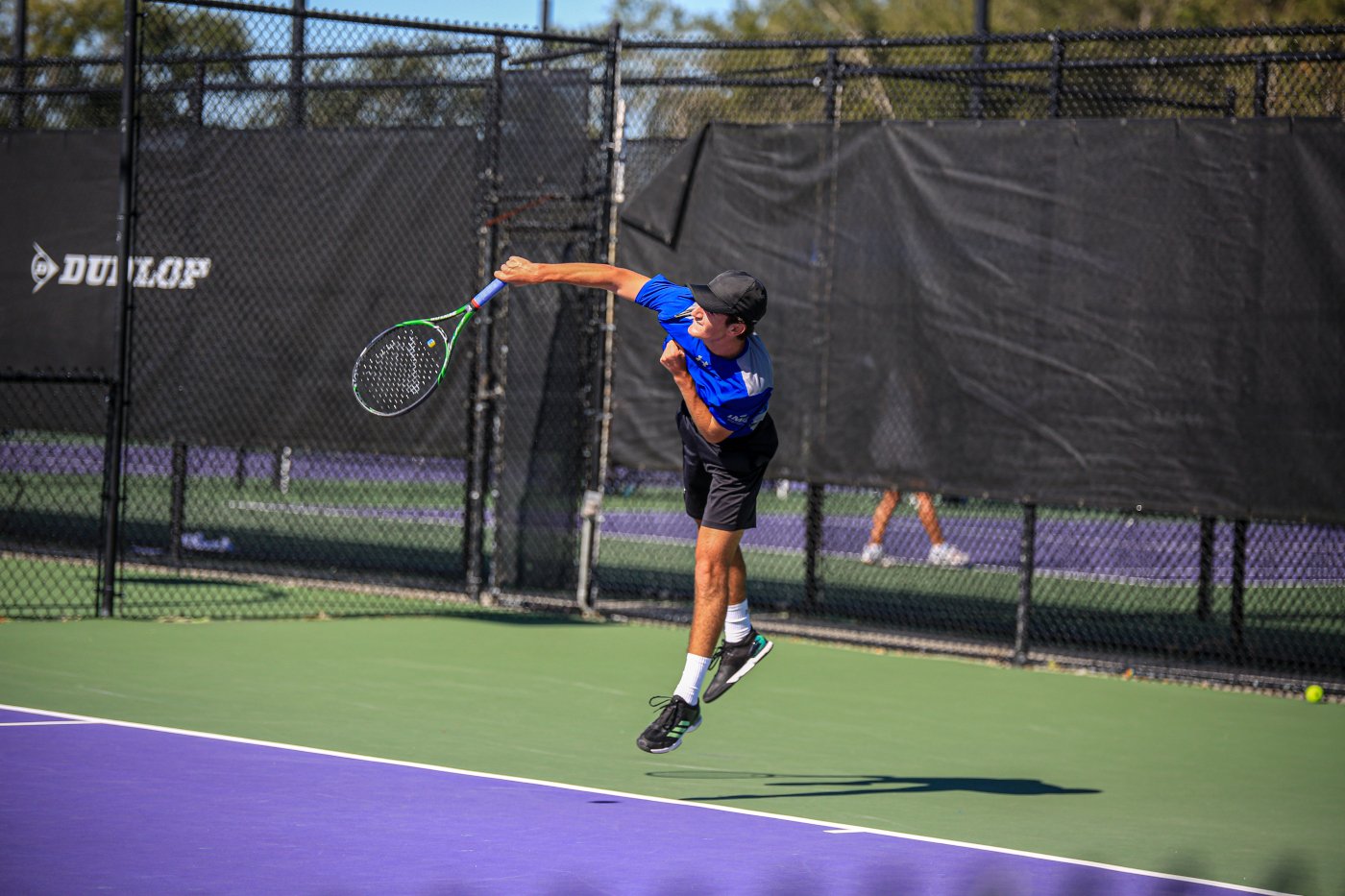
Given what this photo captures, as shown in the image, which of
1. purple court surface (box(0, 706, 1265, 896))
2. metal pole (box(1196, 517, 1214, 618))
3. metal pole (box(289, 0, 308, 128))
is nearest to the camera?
purple court surface (box(0, 706, 1265, 896))

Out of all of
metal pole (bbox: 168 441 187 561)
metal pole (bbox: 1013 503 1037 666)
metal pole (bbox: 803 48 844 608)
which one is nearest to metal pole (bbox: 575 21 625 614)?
metal pole (bbox: 803 48 844 608)

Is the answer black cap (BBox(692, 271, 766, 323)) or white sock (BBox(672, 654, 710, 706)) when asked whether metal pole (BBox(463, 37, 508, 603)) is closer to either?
white sock (BBox(672, 654, 710, 706))

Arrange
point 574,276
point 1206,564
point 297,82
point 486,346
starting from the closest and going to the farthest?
1. point 574,276
2. point 1206,564
3. point 486,346
4. point 297,82

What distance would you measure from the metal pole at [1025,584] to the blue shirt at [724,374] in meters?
3.44

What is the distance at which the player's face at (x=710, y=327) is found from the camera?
6.23 m

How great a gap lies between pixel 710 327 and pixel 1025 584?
3.92 metres

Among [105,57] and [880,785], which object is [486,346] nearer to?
[105,57]

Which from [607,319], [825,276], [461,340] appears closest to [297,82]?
[461,340]

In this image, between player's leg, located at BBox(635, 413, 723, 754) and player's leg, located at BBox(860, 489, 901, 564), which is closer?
player's leg, located at BBox(635, 413, 723, 754)

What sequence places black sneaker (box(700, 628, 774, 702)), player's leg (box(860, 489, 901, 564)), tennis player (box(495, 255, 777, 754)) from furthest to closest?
player's leg (box(860, 489, 901, 564)) < black sneaker (box(700, 628, 774, 702)) < tennis player (box(495, 255, 777, 754))

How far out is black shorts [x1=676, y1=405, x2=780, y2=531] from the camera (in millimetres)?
6598

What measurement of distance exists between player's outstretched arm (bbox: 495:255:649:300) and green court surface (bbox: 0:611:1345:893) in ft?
5.99

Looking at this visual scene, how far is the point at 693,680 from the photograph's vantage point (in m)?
6.44

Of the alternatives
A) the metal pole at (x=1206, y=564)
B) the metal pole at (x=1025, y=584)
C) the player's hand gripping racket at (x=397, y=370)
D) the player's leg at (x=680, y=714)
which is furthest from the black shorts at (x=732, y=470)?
the metal pole at (x=1206, y=564)
